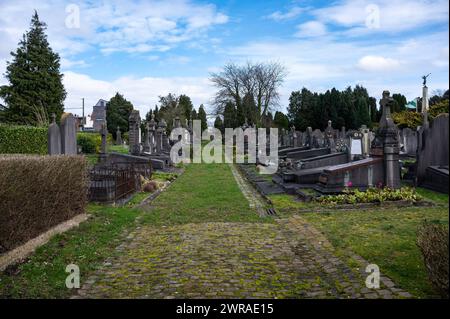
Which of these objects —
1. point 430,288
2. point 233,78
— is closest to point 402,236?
point 430,288

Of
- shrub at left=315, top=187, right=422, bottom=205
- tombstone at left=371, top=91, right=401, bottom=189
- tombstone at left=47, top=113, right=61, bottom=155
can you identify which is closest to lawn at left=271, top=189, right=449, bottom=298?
shrub at left=315, top=187, right=422, bottom=205

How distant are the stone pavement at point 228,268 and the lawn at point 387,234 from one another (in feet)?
1.07

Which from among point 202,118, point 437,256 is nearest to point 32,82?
point 437,256

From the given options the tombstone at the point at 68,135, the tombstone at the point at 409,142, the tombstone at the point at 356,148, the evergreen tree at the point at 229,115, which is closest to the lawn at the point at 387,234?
the tombstone at the point at 68,135

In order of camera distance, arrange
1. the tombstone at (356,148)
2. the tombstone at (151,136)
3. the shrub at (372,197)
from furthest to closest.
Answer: the tombstone at (151,136) → the tombstone at (356,148) → the shrub at (372,197)

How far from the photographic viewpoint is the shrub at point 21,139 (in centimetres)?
2436

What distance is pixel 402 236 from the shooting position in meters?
7.41

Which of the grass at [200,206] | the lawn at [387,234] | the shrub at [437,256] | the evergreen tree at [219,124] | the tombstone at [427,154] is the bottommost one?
the grass at [200,206]

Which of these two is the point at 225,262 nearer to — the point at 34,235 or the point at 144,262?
the point at 144,262

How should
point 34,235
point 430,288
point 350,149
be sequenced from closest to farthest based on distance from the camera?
point 430,288
point 34,235
point 350,149

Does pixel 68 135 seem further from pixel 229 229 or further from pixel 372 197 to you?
pixel 372 197

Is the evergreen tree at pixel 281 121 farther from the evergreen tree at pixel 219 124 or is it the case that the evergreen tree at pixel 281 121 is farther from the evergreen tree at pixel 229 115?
the evergreen tree at pixel 219 124

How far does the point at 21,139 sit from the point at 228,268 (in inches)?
899

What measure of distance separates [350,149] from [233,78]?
135ft
